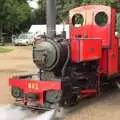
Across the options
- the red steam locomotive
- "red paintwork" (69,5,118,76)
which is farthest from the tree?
the red steam locomotive

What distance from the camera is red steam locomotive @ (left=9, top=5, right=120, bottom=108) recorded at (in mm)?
9562

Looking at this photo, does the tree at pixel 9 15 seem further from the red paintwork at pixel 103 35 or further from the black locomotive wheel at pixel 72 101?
the black locomotive wheel at pixel 72 101

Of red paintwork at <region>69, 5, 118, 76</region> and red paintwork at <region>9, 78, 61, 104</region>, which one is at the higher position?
red paintwork at <region>69, 5, 118, 76</region>

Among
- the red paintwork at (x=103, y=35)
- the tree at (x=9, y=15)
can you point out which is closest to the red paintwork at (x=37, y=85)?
the red paintwork at (x=103, y=35)

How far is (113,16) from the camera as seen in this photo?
10.9 m

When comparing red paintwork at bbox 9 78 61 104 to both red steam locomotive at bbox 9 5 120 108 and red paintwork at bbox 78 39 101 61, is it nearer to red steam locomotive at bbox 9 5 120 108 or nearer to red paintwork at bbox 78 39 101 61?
red steam locomotive at bbox 9 5 120 108

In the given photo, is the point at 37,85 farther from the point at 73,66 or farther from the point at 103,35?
the point at 103,35

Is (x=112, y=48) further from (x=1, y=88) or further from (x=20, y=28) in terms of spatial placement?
(x=20, y=28)

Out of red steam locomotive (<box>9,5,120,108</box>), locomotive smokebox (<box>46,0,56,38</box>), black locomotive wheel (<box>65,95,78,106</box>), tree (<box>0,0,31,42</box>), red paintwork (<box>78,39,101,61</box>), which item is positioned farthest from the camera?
Answer: tree (<box>0,0,31,42</box>)

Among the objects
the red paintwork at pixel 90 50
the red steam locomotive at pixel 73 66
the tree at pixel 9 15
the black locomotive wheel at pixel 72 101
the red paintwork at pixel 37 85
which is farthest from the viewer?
the tree at pixel 9 15

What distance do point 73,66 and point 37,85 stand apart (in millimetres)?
998

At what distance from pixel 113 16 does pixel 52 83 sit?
8.54 ft

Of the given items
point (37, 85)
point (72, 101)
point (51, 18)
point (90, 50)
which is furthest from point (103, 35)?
point (37, 85)

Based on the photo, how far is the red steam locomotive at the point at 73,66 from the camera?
31.4 ft
